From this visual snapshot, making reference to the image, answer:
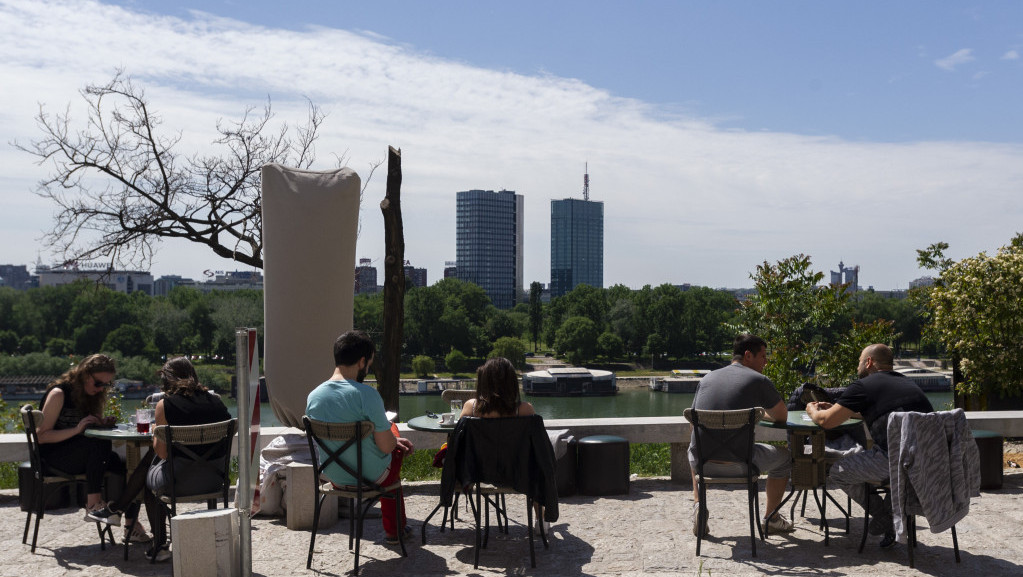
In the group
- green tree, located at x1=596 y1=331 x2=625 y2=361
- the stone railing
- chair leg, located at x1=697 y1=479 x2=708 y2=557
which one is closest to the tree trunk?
the stone railing

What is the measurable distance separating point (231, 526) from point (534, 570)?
5.21ft

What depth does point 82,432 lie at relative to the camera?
202 inches

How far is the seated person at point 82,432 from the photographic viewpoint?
5074mm

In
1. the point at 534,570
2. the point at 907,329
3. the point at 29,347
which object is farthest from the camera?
the point at 907,329

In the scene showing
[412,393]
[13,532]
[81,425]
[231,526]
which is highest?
[81,425]

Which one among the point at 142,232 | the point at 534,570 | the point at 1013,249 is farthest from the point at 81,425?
the point at 1013,249

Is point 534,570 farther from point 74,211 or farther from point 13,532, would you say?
point 74,211

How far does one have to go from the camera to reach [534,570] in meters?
4.68

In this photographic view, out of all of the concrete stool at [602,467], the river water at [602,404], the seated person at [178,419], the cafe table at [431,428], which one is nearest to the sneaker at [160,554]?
the seated person at [178,419]

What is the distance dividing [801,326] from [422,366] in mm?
67585

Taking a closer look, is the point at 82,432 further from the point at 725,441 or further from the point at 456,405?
the point at 725,441

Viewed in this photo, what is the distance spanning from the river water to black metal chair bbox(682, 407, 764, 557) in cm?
4633

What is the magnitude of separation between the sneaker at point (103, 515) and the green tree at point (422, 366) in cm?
7284

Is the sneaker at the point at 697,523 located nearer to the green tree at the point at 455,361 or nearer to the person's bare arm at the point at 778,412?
the person's bare arm at the point at 778,412
